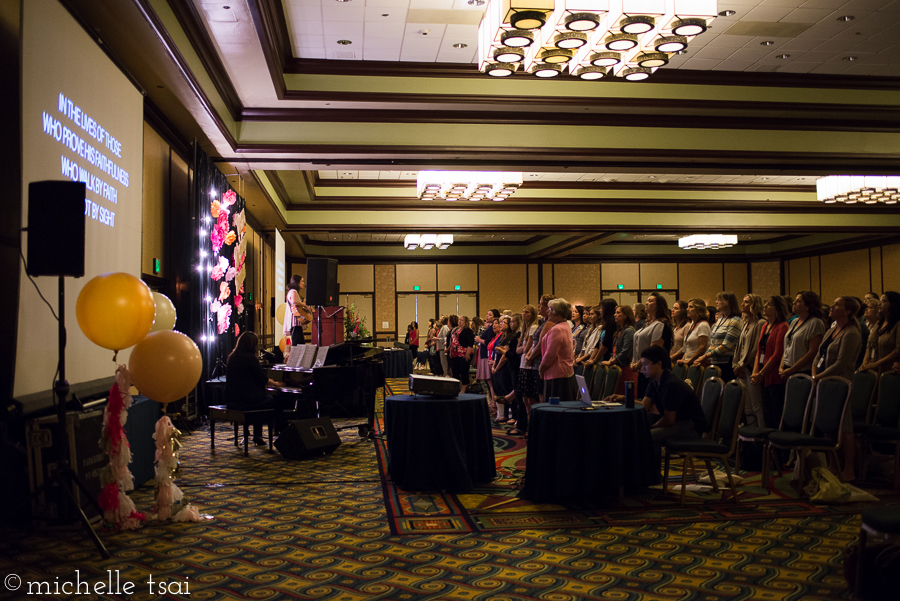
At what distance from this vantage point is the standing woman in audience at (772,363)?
235 inches

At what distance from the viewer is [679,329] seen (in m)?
7.79

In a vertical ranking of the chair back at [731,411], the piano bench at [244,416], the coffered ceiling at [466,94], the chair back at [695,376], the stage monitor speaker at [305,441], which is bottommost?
the stage monitor speaker at [305,441]

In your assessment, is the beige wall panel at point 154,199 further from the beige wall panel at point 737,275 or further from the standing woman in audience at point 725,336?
the beige wall panel at point 737,275

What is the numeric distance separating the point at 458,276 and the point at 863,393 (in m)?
16.1

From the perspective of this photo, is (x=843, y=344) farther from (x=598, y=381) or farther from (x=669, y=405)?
(x=598, y=381)

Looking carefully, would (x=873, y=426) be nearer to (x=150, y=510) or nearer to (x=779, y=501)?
(x=779, y=501)

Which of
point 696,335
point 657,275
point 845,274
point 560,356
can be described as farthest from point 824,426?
point 657,275

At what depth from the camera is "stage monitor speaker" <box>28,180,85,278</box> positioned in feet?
11.7

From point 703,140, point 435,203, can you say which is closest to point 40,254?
point 703,140

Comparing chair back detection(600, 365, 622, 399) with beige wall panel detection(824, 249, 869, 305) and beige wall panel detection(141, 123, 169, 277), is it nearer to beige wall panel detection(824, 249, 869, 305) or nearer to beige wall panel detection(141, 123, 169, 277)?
beige wall panel detection(141, 123, 169, 277)

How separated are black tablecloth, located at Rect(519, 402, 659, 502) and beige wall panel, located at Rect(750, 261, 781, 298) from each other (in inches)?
723

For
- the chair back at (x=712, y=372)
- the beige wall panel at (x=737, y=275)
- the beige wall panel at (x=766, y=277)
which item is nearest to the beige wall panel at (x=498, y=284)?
the beige wall panel at (x=737, y=275)

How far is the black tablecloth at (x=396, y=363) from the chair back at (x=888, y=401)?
37.8 feet

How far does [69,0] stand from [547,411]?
420 centimetres
